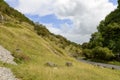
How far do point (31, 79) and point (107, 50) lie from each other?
223ft

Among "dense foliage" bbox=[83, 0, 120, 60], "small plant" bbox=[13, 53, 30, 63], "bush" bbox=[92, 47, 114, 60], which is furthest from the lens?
"dense foliage" bbox=[83, 0, 120, 60]

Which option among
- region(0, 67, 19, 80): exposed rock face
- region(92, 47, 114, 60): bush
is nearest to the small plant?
region(0, 67, 19, 80): exposed rock face

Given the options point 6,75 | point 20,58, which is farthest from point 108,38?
point 6,75

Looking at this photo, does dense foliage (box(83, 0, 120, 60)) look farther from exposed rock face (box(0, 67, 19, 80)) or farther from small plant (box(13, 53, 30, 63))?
exposed rock face (box(0, 67, 19, 80))

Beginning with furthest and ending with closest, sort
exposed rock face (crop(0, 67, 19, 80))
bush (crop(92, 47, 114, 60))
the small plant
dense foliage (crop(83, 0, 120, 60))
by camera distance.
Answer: dense foliage (crop(83, 0, 120, 60)) < bush (crop(92, 47, 114, 60)) < the small plant < exposed rock face (crop(0, 67, 19, 80))

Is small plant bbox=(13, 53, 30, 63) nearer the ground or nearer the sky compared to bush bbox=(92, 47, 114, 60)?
nearer the ground

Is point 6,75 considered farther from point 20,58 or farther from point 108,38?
point 108,38

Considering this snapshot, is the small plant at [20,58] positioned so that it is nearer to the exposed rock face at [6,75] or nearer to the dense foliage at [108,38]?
the exposed rock face at [6,75]

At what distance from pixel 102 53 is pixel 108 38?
6633 mm

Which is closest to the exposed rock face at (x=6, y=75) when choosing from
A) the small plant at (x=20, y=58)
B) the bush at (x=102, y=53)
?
the small plant at (x=20, y=58)

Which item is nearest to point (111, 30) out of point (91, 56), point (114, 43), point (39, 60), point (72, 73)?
point (114, 43)

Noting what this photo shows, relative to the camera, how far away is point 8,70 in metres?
29.8

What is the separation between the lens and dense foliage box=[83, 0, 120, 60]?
94.9 meters

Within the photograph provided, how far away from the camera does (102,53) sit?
9438 centimetres
